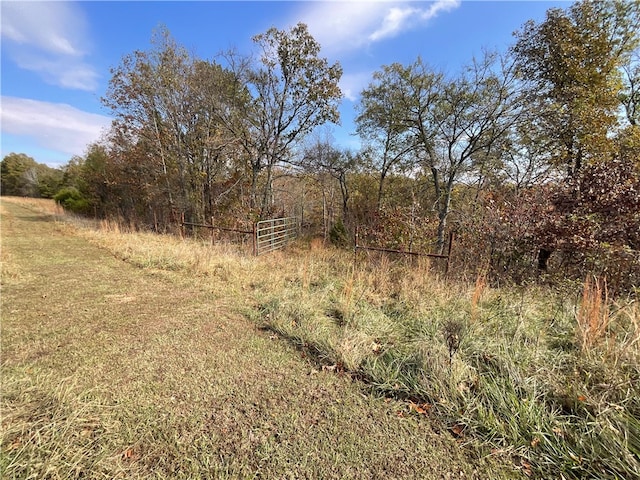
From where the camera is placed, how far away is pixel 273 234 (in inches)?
373

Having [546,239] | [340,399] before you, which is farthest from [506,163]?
[340,399]

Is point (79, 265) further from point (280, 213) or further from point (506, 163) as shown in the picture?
point (506, 163)

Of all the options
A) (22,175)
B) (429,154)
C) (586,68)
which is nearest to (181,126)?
(429,154)

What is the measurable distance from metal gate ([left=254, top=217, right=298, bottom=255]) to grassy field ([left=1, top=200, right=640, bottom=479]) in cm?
422

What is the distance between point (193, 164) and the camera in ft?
39.3

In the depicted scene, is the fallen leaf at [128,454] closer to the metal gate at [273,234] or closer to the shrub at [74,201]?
the metal gate at [273,234]

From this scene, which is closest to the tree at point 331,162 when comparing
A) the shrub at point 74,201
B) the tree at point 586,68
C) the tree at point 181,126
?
the tree at point 181,126

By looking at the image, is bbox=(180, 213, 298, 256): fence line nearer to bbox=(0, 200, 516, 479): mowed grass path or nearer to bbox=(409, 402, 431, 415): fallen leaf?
bbox=(0, 200, 516, 479): mowed grass path

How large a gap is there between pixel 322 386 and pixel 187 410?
113 centimetres

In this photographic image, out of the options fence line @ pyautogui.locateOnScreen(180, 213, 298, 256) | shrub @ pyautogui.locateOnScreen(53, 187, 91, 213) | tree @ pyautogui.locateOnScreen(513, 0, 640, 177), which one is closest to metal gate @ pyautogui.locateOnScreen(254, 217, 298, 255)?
fence line @ pyautogui.locateOnScreen(180, 213, 298, 256)

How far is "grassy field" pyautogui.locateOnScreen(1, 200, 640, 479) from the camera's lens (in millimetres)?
1650

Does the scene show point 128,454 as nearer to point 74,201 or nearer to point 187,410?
point 187,410

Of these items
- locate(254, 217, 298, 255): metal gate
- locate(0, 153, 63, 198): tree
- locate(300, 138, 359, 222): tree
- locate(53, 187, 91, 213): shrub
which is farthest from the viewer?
locate(0, 153, 63, 198): tree

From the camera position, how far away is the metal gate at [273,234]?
8395mm
